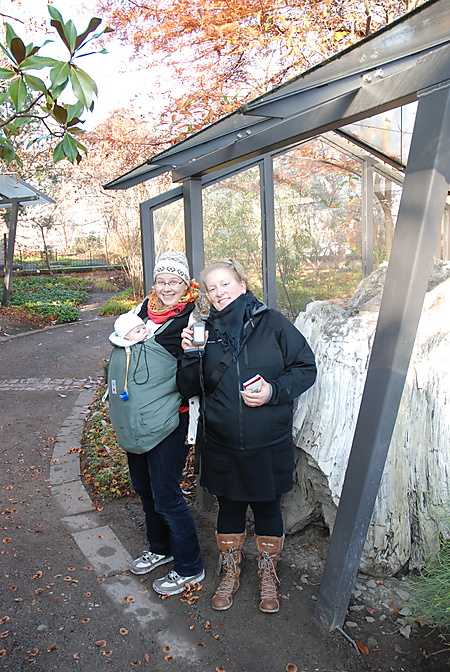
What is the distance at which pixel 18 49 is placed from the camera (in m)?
2.36

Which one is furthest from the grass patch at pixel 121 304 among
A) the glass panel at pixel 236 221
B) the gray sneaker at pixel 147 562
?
the gray sneaker at pixel 147 562

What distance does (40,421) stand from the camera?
6.79 m

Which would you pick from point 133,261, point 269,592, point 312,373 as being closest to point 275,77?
point 312,373

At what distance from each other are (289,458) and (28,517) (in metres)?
2.36

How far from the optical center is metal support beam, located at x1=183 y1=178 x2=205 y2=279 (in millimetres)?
3969

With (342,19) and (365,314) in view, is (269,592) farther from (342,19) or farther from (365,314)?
(342,19)

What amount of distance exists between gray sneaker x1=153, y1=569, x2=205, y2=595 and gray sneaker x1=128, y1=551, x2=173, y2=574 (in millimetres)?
199

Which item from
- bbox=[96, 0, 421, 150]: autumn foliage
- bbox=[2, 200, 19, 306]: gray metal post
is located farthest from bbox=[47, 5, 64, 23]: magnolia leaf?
bbox=[2, 200, 19, 306]: gray metal post

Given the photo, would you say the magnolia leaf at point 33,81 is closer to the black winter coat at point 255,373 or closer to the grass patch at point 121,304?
the black winter coat at point 255,373

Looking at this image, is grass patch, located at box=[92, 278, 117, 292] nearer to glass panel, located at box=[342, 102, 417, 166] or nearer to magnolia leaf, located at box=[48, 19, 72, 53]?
glass panel, located at box=[342, 102, 417, 166]

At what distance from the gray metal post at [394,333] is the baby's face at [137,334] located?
122cm

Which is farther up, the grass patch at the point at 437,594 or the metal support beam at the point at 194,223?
the metal support beam at the point at 194,223

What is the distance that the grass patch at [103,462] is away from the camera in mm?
4715

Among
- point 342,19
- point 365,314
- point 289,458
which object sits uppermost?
point 342,19
